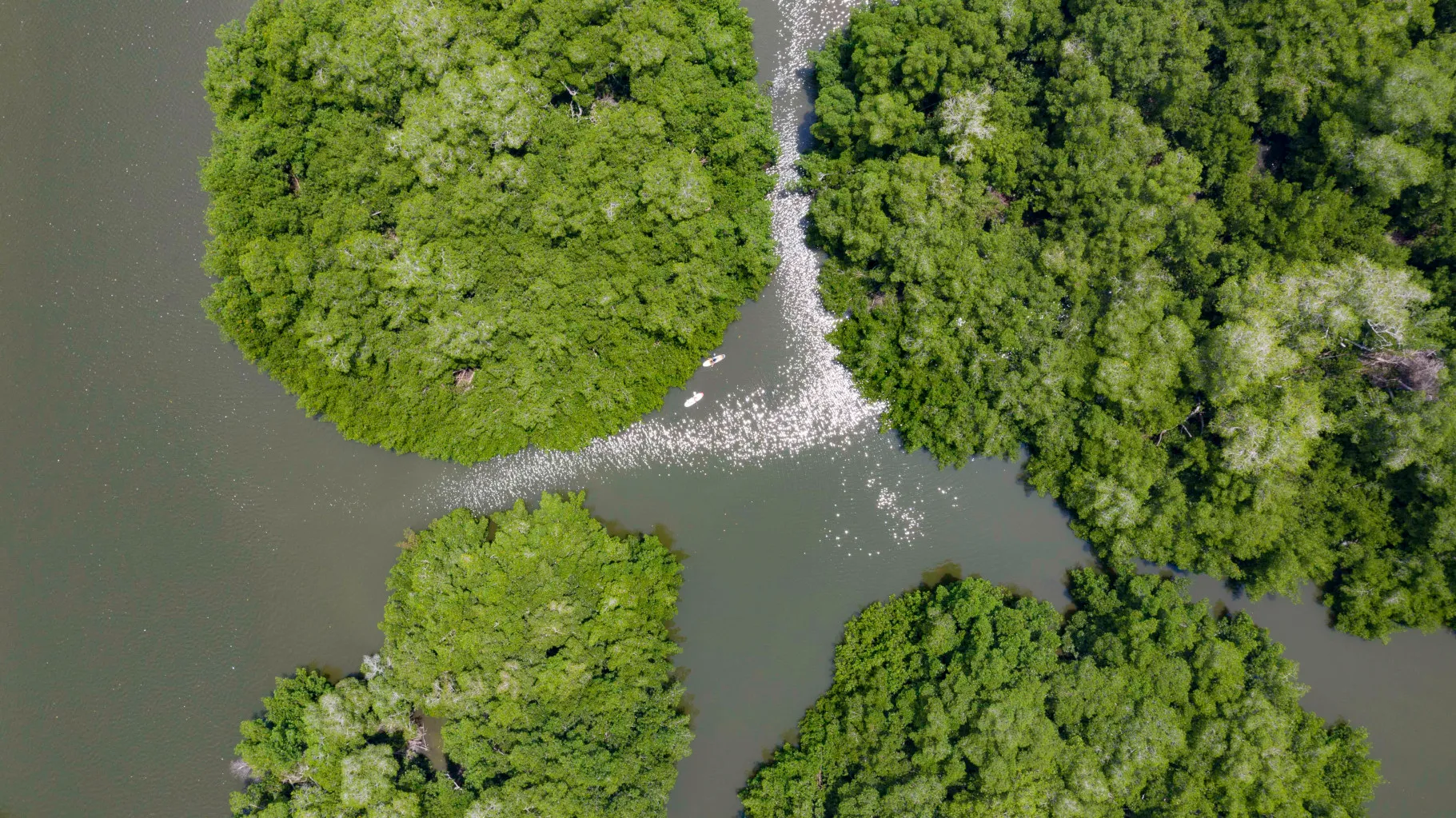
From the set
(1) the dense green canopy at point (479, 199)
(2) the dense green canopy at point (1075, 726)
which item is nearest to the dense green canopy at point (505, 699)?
(1) the dense green canopy at point (479, 199)

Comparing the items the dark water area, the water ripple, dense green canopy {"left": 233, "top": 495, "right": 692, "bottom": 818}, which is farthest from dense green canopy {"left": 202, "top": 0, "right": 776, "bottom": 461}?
dense green canopy {"left": 233, "top": 495, "right": 692, "bottom": 818}

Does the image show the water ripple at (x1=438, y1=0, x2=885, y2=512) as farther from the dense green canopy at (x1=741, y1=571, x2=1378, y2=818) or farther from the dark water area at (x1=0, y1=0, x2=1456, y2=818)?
the dense green canopy at (x1=741, y1=571, x2=1378, y2=818)

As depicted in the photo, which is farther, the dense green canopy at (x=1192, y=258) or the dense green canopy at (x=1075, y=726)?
the dense green canopy at (x=1075, y=726)

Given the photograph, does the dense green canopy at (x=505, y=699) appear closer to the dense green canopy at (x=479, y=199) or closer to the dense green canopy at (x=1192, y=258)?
the dense green canopy at (x=479, y=199)

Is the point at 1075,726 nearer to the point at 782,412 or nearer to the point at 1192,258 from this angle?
the point at 782,412

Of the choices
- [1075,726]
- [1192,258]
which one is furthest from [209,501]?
[1192,258]

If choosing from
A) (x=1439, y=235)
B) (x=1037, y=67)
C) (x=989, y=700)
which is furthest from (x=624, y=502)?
(x=1439, y=235)

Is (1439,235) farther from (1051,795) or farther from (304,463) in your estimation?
(304,463)
